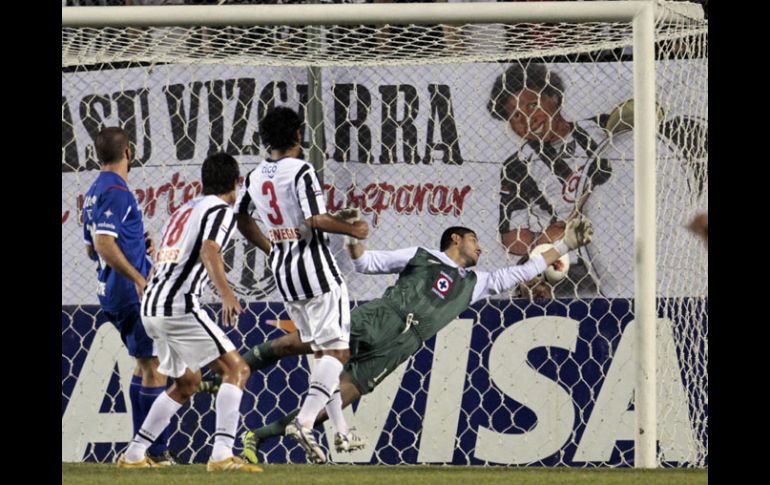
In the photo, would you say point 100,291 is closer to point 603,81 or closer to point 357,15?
point 357,15

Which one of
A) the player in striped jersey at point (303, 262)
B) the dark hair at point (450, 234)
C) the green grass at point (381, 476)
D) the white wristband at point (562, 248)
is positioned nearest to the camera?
the green grass at point (381, 476)

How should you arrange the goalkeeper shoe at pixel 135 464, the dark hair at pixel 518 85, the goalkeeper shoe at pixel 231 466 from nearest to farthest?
1. the goalkeeper shoe at pixel 231 466
2. the goalkeeper shoe at pixel 135 464
3. the dark hair at pixel 518 85

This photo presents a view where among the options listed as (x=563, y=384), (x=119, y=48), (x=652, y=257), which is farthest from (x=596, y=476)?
(x=119, y=48)

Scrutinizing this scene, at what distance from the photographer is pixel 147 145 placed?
7.15 meters

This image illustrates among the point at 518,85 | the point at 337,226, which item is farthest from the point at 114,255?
the point at 518,85

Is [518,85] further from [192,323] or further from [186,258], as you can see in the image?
[192,323]

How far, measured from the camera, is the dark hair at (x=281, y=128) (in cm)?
593

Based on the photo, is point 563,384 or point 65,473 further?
point 563,384

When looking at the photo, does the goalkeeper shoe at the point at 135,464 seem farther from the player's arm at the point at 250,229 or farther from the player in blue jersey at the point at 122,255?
the player's arm at the point at 250,229

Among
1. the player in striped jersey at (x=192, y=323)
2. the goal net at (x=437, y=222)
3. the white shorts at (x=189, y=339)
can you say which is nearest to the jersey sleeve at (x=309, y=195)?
the player in striped jersey at (x=192, y=323)

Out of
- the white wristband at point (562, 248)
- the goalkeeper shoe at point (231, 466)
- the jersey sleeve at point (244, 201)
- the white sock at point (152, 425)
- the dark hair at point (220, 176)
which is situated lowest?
the goalkeeper shoe at point (231, 466)

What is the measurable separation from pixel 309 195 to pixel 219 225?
364 millimetres

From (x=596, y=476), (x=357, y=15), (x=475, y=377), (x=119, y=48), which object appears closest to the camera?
(x=596, y=476)

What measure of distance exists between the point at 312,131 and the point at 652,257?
1.90 meters
